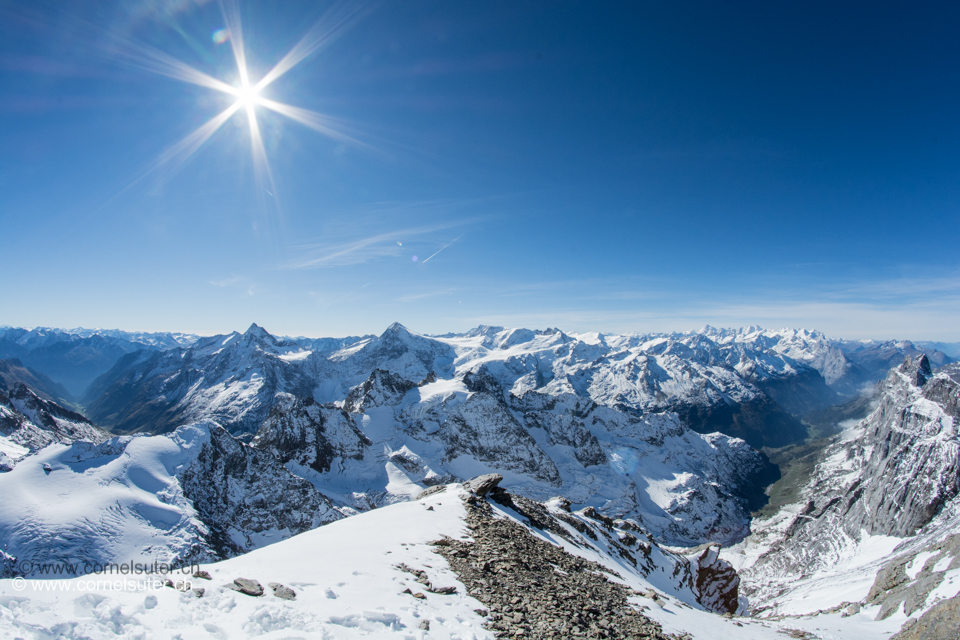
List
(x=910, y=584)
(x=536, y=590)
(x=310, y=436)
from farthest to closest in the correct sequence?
(x=310, y=436)
(x=910, y=584)
(x=536, y=590)

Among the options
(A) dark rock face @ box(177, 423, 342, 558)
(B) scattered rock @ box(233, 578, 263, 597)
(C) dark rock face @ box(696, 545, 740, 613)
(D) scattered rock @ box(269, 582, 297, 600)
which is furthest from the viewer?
(A) dark rock face @ box(177, 423, 342, 558)

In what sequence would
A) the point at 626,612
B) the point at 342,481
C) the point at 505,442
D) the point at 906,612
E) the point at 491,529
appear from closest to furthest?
the point at 626,612 < the point at 491,529 < the point at 906,612 < the point at 342,481 < the point at 505,442

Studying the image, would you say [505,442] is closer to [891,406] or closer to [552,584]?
[552,584]

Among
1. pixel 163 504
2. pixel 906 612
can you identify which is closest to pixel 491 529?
pixel 906 612

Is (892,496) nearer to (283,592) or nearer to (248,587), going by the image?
(283,592)

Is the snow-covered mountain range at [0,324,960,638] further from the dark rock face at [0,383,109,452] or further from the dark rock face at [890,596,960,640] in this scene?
the dark rock face at [0,383,109,452]

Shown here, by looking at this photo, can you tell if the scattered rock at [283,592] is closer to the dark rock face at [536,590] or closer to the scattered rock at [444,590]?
the scattered rock at [444,590]

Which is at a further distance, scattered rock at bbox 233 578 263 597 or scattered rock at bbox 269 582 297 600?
scattered rock at bbox 269 582 297 600

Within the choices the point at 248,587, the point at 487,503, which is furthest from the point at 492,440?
the point at 248,587

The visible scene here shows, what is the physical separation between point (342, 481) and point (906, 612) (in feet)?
429

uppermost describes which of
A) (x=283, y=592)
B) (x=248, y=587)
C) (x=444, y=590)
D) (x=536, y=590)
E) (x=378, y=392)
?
(x=248, y=587)

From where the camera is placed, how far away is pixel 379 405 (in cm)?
17825

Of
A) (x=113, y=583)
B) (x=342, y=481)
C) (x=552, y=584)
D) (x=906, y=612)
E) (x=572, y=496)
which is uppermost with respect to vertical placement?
(x=113, y=583)

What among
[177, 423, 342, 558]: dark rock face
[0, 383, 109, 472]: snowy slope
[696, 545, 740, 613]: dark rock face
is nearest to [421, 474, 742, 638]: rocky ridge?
[696, 545, 740, 613]: dark rock face
